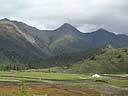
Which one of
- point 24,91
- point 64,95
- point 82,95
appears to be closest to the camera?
point 24,91

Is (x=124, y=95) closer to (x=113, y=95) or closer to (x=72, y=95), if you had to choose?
(x=113, y=95)

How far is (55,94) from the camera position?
103m

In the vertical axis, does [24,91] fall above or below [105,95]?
above

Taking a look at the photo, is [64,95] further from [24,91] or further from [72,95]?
[24,91]

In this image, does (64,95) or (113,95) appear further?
(113,95)

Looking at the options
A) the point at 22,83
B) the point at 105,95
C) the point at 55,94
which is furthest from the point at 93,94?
the point at 22,83

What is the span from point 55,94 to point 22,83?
72261 mm

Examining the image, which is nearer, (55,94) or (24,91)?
(24,91)

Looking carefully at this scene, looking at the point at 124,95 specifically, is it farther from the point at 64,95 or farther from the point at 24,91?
the point at 24,91

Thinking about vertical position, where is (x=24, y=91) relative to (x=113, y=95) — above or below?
above

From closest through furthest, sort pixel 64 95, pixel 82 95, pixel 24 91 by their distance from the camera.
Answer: pixel 24 91 < pixel 64 95 < pixel 82 95

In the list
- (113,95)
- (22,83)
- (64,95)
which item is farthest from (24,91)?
(113,95)

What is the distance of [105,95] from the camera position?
11200 cm

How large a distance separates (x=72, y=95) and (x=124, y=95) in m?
18.9
